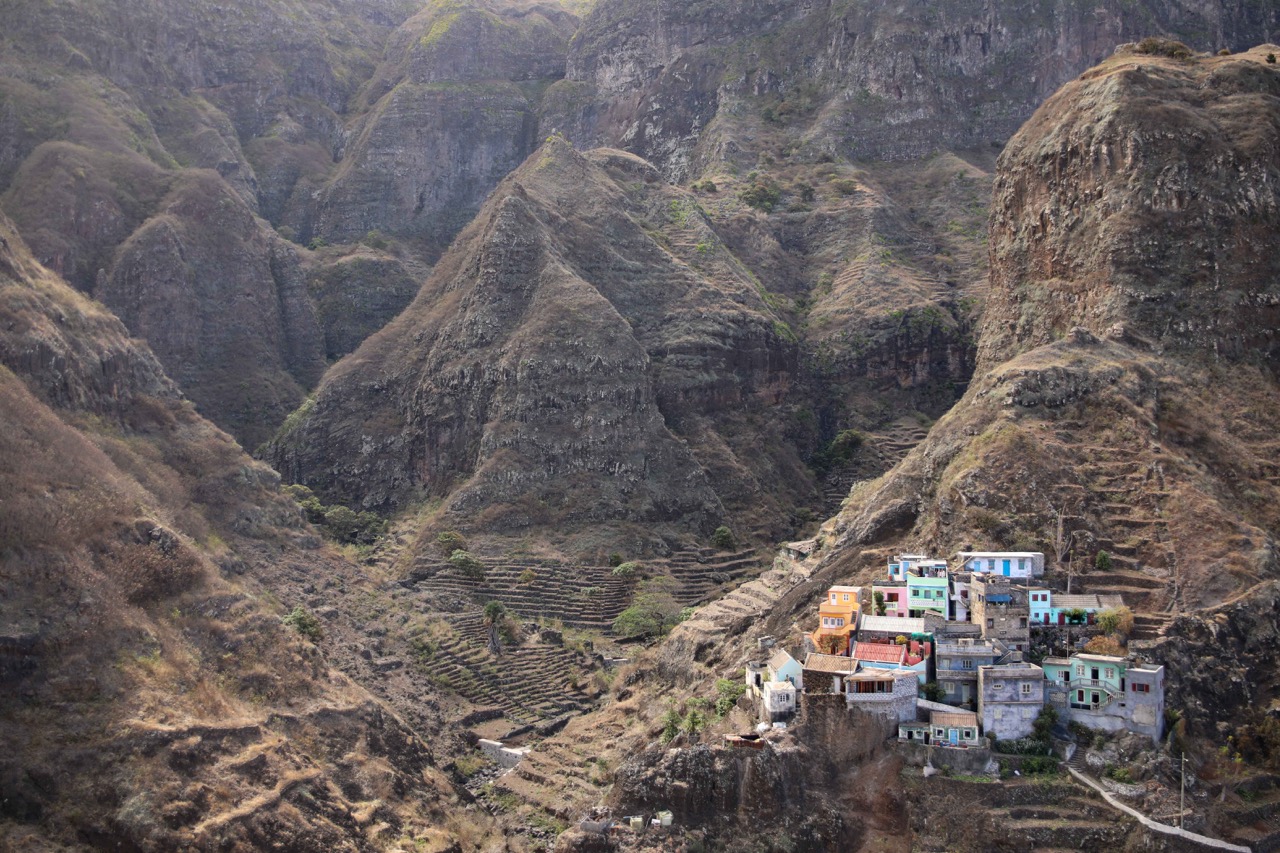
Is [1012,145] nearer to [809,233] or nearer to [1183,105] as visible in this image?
[1183,105]

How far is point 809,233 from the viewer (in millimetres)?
124750

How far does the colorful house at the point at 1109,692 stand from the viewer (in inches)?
1997

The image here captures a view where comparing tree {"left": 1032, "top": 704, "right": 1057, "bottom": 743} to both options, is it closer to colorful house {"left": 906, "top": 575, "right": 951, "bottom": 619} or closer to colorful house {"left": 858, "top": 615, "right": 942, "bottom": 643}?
colorful house {"left": 858, "top": 615, "right": 942, "bottom": 643}

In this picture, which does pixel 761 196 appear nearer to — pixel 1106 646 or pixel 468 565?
pixel 468 565

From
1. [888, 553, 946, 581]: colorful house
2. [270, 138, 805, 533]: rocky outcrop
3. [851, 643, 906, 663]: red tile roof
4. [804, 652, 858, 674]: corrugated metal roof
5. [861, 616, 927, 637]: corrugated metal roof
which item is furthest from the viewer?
[270, 138, 805, 533]: rocky outcrop

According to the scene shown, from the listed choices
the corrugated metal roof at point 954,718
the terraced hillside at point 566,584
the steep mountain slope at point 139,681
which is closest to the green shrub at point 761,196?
the terraced hillside at point 566,584

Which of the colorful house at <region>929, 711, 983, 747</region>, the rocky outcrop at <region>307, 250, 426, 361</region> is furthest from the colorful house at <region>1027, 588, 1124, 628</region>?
the rocky outcrop at <region>307, 250, 426, 361</region>

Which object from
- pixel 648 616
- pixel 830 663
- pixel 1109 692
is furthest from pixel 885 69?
pixel 1109 692

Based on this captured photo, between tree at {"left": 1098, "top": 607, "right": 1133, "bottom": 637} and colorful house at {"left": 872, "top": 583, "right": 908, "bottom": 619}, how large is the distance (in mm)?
7079

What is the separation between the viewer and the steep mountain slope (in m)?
49.9

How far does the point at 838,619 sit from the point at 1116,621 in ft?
32.3

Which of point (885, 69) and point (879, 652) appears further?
point (885, 69)

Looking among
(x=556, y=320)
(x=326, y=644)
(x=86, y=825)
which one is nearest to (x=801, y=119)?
(x=556, y=320)

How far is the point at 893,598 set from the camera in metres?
57.8
